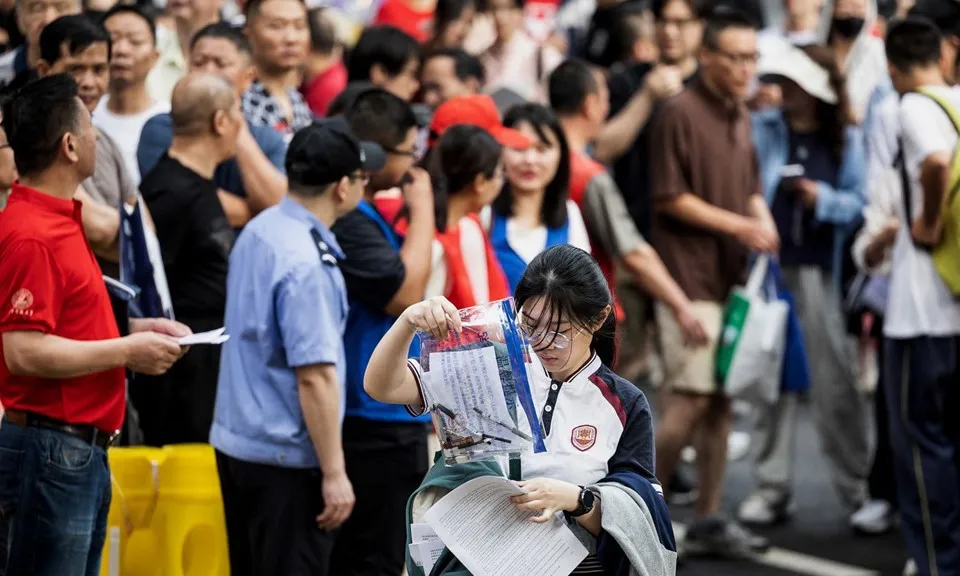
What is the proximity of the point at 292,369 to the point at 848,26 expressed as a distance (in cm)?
547

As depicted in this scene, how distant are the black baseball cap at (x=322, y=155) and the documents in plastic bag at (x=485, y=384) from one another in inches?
63.4

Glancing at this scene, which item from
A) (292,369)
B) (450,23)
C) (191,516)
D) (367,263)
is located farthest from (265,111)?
(450,23)

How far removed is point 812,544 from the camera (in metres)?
7.74

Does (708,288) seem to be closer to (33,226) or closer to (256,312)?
(256,312)

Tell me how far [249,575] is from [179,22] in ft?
11.7

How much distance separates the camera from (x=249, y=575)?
5.15 meters

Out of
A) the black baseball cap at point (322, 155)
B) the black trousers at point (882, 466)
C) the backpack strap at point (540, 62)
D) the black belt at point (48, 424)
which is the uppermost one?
the black baseball cap at point (322, 155)

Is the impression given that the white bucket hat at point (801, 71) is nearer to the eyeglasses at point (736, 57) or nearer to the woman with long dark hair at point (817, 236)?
the woman with long dark hair at point (817, 236)

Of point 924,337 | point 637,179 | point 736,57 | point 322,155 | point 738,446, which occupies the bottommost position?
point 738,446

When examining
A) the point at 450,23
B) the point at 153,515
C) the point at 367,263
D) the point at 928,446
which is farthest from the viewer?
the point at 450,23

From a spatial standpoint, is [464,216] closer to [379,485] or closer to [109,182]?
[379,485]

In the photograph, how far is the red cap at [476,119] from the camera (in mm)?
6312

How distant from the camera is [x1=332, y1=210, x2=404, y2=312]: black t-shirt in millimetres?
5242

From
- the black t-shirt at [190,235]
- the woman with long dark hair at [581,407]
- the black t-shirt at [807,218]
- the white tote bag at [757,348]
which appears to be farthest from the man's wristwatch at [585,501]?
the black t-shirt at [807,218]
